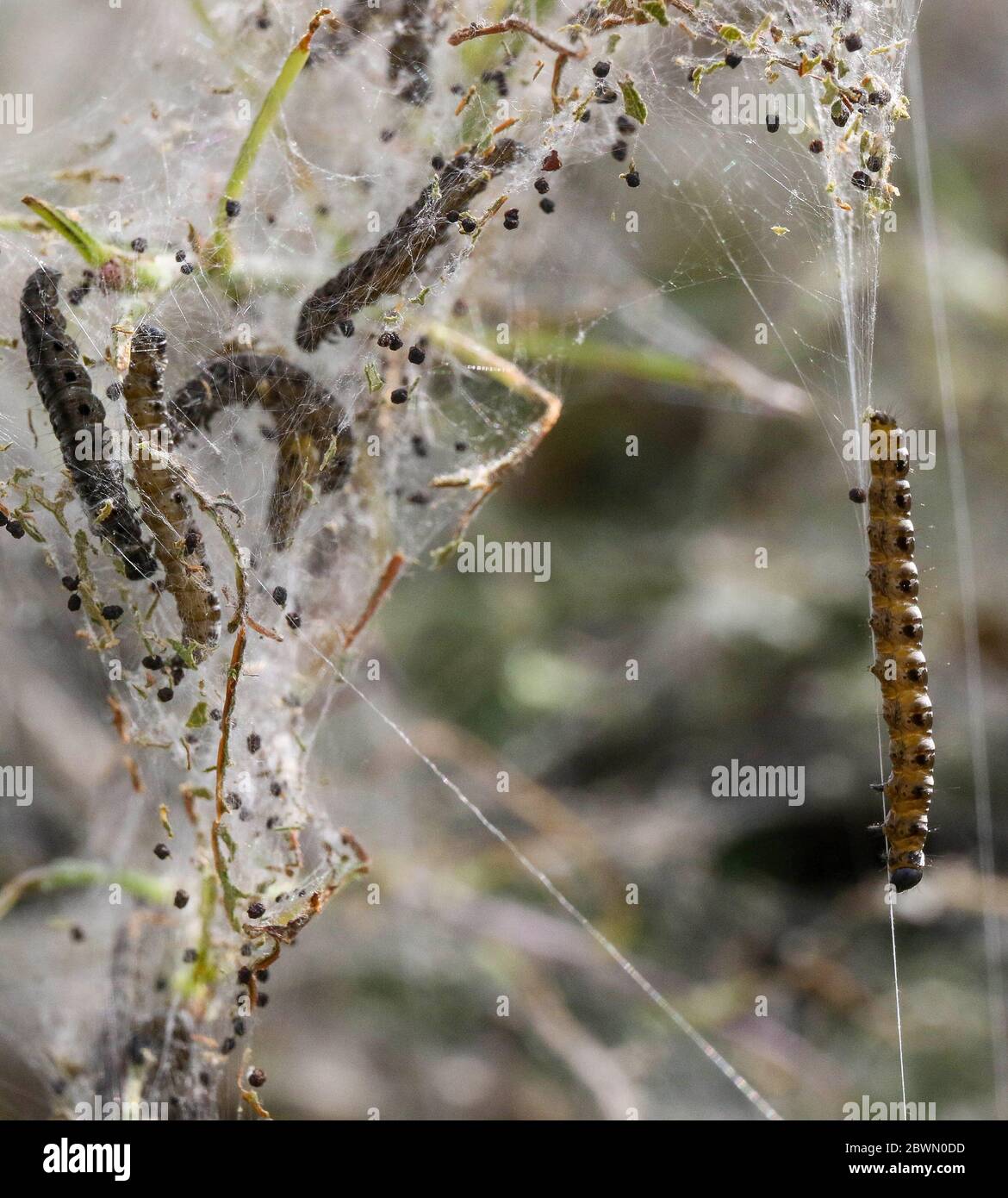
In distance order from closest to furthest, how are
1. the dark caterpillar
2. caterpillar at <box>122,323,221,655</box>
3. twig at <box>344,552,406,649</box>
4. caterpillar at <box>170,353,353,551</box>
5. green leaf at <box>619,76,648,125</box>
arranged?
green leaf at <box>619,76,648,125</box> → caterpillar at <box>122,323,221,655</box> → caterpillar at <box>170,353,353,551</box> → the dark caterpillar → twig at <box>344,552,406,649</box>

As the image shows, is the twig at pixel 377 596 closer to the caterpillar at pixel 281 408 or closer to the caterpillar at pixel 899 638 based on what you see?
the caterpillar at pixel 281 408

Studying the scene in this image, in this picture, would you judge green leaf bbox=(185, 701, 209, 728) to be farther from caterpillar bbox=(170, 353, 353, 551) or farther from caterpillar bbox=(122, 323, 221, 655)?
caterpillar bbox=(170, 353, 353, 551)

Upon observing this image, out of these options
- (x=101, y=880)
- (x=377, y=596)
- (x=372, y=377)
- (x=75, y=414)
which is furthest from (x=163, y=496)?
(x=101, y=880)

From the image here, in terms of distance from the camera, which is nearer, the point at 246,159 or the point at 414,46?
A: the point at 246,159

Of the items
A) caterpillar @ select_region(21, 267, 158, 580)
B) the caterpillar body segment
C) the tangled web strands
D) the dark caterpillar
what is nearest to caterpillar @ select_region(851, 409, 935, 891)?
the caterpillar body segment

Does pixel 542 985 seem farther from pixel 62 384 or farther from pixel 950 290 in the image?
pixel 950 290

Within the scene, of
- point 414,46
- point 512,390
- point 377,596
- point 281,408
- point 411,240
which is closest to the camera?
point 411,240

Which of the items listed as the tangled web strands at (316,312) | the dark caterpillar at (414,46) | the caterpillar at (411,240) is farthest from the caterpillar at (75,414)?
the dark caterpillar at (414,46)

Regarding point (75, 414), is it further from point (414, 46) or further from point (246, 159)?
point (414, 46)
